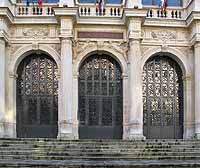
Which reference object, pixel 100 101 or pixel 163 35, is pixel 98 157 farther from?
pixel 163 35

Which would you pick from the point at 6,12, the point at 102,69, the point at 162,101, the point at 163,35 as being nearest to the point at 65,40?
the point at 102,69

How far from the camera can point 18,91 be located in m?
23.3

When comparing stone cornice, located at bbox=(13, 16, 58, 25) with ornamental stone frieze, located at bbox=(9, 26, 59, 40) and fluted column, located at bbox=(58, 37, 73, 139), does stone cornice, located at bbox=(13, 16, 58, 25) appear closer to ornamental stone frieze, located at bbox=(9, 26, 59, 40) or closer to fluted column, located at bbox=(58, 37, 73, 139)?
ornamental stone frieze, located at bbox=(9, 26, 59, 40)

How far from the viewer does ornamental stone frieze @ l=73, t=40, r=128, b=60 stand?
22953mm

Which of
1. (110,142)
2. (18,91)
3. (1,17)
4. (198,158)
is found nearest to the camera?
(198,158)

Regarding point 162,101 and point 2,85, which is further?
point 162,101

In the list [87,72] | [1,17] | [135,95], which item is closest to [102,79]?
[87,72]

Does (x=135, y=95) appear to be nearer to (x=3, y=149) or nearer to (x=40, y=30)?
(x=40, y=30)

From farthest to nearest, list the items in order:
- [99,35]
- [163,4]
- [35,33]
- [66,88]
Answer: [163,4], [99,35], [35,33], [66,88]

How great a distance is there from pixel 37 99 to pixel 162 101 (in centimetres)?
646

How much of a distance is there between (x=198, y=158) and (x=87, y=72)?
32.0ft

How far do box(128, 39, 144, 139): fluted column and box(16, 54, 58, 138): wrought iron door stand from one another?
3.91m

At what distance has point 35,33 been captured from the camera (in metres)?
23.0

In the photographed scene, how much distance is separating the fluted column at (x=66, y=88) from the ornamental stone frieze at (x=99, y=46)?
677 mm
